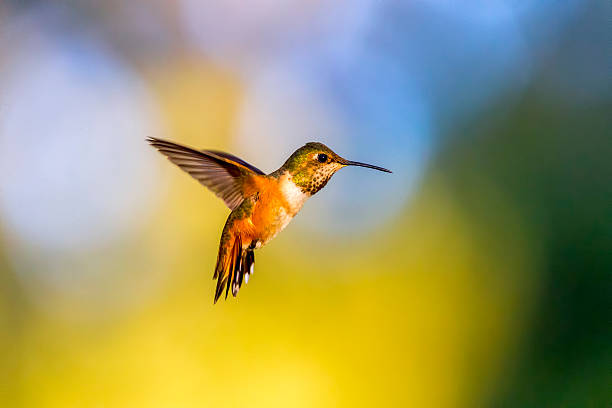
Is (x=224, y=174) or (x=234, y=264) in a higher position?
(x=224, y=174)

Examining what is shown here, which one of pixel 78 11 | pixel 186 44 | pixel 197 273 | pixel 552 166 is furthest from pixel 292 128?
pixel 552 166

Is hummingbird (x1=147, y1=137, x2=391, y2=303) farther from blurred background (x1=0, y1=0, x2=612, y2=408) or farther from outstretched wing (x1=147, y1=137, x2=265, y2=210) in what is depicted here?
blurred background (x1=0, y1=0, x2=612, y2=408)

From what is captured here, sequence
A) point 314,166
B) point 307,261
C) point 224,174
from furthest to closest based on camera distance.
A: point 307,261 → point 224,174 → point 314,166

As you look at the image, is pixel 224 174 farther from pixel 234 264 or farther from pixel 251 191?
pixel 234 264

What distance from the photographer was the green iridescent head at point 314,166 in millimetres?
761

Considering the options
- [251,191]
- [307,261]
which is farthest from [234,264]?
[307,261]

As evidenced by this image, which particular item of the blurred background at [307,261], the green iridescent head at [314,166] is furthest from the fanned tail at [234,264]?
the blurred background at [307,261]

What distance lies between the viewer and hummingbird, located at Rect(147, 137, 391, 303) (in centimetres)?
76

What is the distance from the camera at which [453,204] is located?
5.36 metres

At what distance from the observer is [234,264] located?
2.64ft

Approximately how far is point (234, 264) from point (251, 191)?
0.51 ft

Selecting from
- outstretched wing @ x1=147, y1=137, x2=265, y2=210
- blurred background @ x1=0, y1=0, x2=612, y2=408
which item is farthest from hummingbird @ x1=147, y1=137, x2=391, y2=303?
blurred background @ x1=0, y1=0, x2=612, y2=408

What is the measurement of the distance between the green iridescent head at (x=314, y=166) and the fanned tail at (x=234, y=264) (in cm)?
16

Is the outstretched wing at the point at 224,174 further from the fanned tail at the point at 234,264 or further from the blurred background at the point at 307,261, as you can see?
the blurred background at the point at 307,261
